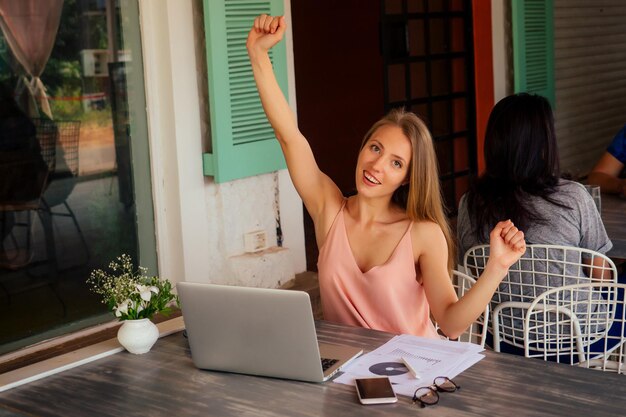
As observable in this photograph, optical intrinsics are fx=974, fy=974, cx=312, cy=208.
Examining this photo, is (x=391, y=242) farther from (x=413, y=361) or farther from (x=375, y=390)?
(x=375, y=390)

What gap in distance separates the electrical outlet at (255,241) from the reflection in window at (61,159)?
62 cm

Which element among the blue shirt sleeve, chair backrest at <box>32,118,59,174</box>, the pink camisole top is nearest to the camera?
the pink camisole top

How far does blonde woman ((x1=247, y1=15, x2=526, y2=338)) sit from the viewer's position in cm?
269

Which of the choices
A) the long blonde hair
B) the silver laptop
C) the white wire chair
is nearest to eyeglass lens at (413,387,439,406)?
the silver laptop

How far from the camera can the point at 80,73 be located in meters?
4.20

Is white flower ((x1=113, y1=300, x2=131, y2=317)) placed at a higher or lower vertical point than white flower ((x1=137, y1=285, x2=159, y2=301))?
lower

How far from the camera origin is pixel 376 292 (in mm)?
2693

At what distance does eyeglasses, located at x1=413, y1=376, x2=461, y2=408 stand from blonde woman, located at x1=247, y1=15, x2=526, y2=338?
1.50 ft

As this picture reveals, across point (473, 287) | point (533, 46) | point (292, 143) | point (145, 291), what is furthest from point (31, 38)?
point (533, 46)

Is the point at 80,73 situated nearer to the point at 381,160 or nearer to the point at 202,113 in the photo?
the point at 202,113

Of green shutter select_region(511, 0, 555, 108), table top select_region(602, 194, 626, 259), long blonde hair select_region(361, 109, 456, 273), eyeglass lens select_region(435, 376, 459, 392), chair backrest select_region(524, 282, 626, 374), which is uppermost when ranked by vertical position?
green shutter select_region(511, 0, 555, 108)

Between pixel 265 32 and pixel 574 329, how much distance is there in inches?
52.4

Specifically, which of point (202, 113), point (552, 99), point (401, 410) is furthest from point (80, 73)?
point (552, 99)

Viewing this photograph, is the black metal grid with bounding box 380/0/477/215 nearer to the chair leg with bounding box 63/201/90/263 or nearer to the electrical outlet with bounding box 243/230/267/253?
the electrical outlet with bounding box 243/230/267/253
